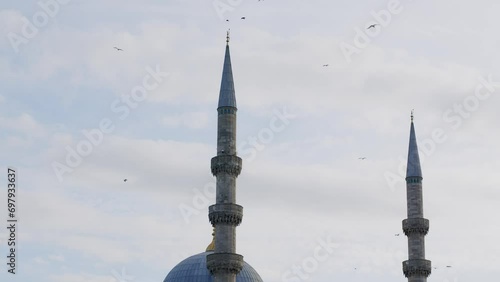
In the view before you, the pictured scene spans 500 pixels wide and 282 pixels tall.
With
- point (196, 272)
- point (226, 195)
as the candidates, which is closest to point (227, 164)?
point (226, 195)

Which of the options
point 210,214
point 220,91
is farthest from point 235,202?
point 220,91

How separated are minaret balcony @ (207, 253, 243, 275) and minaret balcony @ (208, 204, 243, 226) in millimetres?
2883

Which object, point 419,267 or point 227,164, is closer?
point 227,164

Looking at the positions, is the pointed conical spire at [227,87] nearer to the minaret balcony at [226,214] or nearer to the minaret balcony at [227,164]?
the minaret balcony at [227,164]

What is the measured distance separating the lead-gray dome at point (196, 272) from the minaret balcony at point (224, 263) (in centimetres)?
2146

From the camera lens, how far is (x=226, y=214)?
78875 mm

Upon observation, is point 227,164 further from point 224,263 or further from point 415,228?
point 415,228

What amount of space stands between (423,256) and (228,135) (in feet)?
82.5

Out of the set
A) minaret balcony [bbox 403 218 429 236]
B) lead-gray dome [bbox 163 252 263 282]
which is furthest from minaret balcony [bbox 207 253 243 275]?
minaret balcony [bbox 403 218 429 236]

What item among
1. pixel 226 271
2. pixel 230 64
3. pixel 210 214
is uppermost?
pixel 230 64

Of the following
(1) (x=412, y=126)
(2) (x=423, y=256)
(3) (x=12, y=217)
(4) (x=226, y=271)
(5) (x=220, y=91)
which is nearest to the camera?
(3) (x=12, y=217)

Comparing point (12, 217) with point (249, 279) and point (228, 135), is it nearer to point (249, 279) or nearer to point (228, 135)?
point (228, 135)

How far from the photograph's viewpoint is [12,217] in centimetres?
6469

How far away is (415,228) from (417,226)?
0.30m
